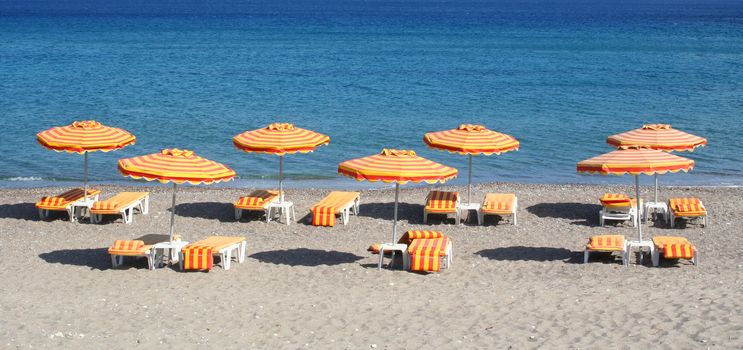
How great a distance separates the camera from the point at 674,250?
16.0 meters

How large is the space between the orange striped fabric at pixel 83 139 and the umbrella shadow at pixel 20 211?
1877 millimetres

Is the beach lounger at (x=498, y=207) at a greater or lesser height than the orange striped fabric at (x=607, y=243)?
greater

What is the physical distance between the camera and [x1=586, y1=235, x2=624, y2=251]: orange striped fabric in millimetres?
16172

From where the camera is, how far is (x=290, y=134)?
19016mm

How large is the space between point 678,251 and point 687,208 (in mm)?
3238

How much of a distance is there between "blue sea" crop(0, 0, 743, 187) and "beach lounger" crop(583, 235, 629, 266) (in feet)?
32.9

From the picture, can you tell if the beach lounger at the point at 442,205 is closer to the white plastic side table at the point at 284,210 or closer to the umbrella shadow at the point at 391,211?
the umbrella shadow at the point at 391,211

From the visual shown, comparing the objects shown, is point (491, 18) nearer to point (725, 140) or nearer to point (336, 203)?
point (725, 140)

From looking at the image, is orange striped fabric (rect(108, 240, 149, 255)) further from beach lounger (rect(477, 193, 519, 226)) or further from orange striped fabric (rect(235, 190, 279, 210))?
beach lounger (rect(477, 193, 519, 226))

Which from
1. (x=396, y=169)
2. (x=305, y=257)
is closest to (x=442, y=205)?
(x=305, y=257)

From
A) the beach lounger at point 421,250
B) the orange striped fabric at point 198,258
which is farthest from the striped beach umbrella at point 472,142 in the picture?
the orange striped fabric at point 198,258

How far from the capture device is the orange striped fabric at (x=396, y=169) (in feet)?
50.3

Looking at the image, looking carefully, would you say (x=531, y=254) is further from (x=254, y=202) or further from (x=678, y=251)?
(x=254, y=202)

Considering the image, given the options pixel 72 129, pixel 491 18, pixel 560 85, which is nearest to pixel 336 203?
pixel 72 129
